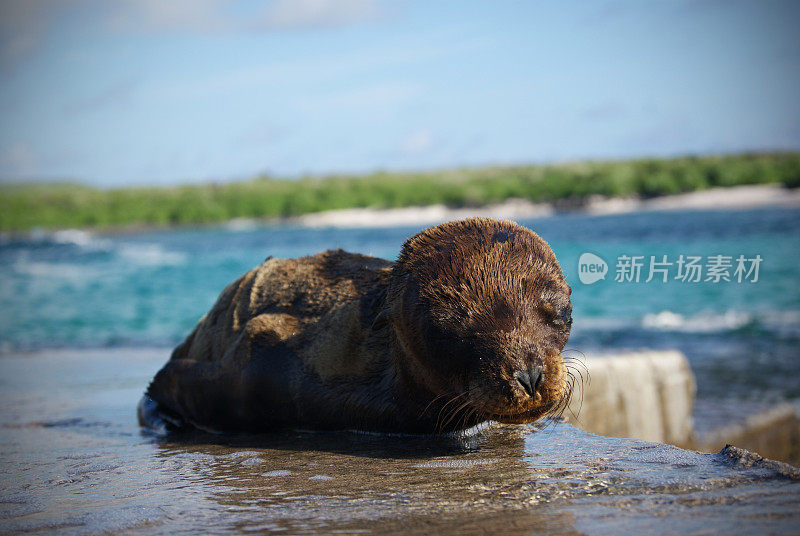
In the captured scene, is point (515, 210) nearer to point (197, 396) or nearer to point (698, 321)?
point (698, 321)

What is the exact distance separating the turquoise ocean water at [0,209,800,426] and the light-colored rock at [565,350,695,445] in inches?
65.8

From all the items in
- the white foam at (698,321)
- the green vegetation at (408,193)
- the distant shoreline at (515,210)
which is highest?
the green vegetation at (408,193)

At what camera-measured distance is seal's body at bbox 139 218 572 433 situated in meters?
3.52

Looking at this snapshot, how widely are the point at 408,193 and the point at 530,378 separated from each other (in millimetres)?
49960

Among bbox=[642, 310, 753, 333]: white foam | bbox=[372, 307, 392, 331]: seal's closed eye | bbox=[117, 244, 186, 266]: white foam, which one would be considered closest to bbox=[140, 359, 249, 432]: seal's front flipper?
bbox=[372, 307, 392, 331]: seal's closed eye

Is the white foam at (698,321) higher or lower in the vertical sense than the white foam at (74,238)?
lower

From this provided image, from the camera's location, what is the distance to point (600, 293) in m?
21.8

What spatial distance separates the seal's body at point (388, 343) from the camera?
3.52 m

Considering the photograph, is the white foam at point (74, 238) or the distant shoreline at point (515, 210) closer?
the white foam at point (74, 238)

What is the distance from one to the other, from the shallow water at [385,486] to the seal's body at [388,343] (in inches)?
7.3

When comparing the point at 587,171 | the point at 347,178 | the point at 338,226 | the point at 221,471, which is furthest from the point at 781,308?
the point at 347,178

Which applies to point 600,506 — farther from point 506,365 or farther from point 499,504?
point 506,365

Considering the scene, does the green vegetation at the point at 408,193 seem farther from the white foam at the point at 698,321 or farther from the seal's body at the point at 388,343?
the seal's body at the point at 388,343

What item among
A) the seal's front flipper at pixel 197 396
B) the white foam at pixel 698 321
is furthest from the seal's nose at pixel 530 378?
the white foam at pixel 698 321
